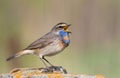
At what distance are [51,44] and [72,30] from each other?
2753 mm

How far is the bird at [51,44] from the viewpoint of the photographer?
28.1 feet

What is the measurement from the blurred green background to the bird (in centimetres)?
111

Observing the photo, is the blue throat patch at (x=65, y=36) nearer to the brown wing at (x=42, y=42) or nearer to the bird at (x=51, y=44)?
the bird at (x=51, y=44)

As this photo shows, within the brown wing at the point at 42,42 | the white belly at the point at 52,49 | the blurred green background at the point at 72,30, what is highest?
the brown wing at the point at 42,42

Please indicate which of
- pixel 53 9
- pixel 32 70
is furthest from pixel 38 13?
pixel 32 70

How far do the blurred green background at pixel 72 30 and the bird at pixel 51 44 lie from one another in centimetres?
111

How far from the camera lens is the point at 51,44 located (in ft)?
28.7

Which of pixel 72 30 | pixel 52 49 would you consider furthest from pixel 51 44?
pixel 72 30

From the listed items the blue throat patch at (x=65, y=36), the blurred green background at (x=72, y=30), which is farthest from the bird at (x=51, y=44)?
the blurred green background at (x=72, y=30)

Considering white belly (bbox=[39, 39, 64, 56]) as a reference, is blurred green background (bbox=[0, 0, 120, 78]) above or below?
below

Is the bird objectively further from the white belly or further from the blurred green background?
the blurred green background

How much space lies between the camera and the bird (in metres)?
8.57

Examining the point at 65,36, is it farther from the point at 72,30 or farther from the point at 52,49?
the point at 72,30

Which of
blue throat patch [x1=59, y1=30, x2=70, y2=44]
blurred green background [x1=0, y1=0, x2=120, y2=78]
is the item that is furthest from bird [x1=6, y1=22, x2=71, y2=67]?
blurred green background [x1=0, y1=0, x2=120, y2=78]
